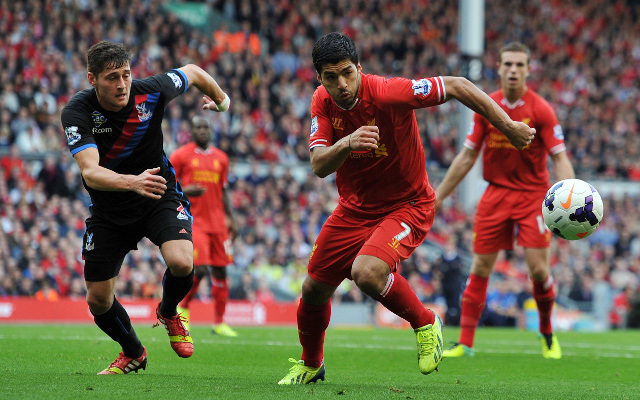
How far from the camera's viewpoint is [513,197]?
852cm

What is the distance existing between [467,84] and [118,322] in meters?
3.04

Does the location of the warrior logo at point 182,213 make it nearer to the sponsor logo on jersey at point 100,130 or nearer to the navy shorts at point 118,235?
the navy shorts at point 118,235

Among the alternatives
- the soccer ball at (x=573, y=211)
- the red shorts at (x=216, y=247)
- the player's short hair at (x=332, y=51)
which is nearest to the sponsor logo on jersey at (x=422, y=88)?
the player's short hair at (x=332, y=51)

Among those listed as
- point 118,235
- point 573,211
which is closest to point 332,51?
point 118,235

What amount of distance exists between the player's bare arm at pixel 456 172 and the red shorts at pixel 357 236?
2140 mm

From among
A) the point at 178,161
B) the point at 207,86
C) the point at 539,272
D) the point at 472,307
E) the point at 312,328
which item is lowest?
the point at 472,307

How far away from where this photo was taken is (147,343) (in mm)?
9031

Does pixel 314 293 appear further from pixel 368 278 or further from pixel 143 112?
pixel 143 112

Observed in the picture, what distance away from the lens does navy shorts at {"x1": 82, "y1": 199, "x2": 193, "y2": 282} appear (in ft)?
19.7

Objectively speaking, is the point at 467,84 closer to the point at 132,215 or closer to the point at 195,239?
the point at 132,215

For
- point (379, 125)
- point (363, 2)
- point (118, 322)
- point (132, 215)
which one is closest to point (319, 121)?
point (379, 125)

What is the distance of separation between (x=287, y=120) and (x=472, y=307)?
562 inches

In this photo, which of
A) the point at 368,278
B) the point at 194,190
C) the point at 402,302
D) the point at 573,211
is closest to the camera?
the point at 368,278

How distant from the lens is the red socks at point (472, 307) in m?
→ 8.52
